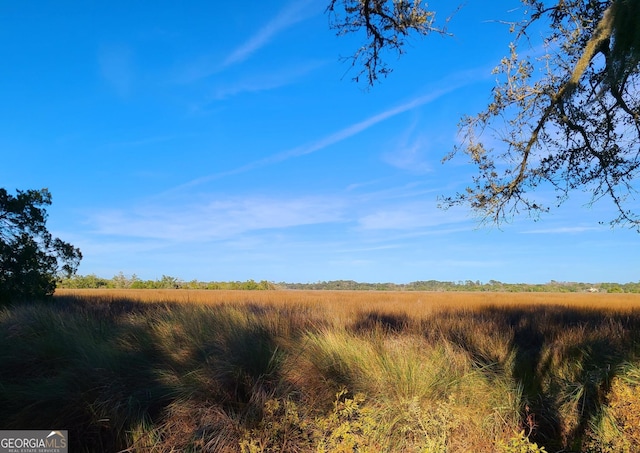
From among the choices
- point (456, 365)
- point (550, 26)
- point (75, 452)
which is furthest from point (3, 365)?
point (550, 26)

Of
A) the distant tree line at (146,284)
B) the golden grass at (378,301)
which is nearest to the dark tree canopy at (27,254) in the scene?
the golden grass at (378,301)

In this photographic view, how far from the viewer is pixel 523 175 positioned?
796 cm

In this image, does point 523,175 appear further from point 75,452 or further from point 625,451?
point 75,452

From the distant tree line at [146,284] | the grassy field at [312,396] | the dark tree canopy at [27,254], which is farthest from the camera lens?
the distant tree line at [146,284]

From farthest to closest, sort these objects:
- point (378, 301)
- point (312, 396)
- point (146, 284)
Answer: point (146, 284) → point (378, 301) → point (312, 396)

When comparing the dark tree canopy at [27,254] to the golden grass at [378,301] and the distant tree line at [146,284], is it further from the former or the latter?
the distant tree line at [146,284]

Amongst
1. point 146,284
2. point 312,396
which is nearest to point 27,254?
point 312,396

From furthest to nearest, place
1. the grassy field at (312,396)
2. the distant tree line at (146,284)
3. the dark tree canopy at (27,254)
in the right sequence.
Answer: the distant tree line at (146,284) < the dark tree canopy at (27,254) < the grassy field at (312,396)

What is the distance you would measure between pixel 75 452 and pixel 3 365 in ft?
8.06

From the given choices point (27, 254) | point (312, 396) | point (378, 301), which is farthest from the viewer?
point (378, 301)

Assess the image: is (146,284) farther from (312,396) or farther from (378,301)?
(312,396)

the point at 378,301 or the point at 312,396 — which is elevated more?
the point at 378,301

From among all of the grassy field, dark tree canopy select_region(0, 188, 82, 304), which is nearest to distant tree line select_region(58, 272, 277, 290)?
dark tree canopy select_region(0, 188, 82, 304)

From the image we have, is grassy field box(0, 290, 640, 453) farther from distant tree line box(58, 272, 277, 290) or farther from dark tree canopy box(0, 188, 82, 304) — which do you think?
distant tree line box(58, 272, 277, 290)
